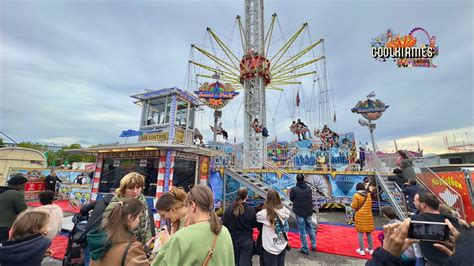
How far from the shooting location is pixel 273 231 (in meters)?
3.32

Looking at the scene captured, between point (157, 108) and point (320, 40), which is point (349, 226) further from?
point (320, 40)

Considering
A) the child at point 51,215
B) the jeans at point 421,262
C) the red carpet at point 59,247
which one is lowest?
the red carpet at point 59,247

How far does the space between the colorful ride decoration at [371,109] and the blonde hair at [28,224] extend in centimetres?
1509

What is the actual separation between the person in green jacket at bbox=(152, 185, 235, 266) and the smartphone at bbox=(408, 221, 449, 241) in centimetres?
136

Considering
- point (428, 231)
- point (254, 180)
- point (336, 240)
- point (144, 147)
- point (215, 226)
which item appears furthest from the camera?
point (254, 180)

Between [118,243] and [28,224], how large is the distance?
1426 millimetres

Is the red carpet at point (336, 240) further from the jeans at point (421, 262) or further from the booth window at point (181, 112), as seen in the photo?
the booth window at point (181, 112)

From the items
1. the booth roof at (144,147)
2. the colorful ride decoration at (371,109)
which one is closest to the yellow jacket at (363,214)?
the booth roof at (144,147)

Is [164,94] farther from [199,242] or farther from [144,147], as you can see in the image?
[199,242]

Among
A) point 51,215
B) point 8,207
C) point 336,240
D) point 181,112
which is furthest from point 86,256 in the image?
point 181,112

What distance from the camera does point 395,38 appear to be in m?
13.5

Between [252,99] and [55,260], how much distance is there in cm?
1610

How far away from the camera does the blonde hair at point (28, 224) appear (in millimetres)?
2137

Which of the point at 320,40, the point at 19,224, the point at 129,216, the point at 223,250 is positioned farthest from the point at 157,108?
the point at 320,40
